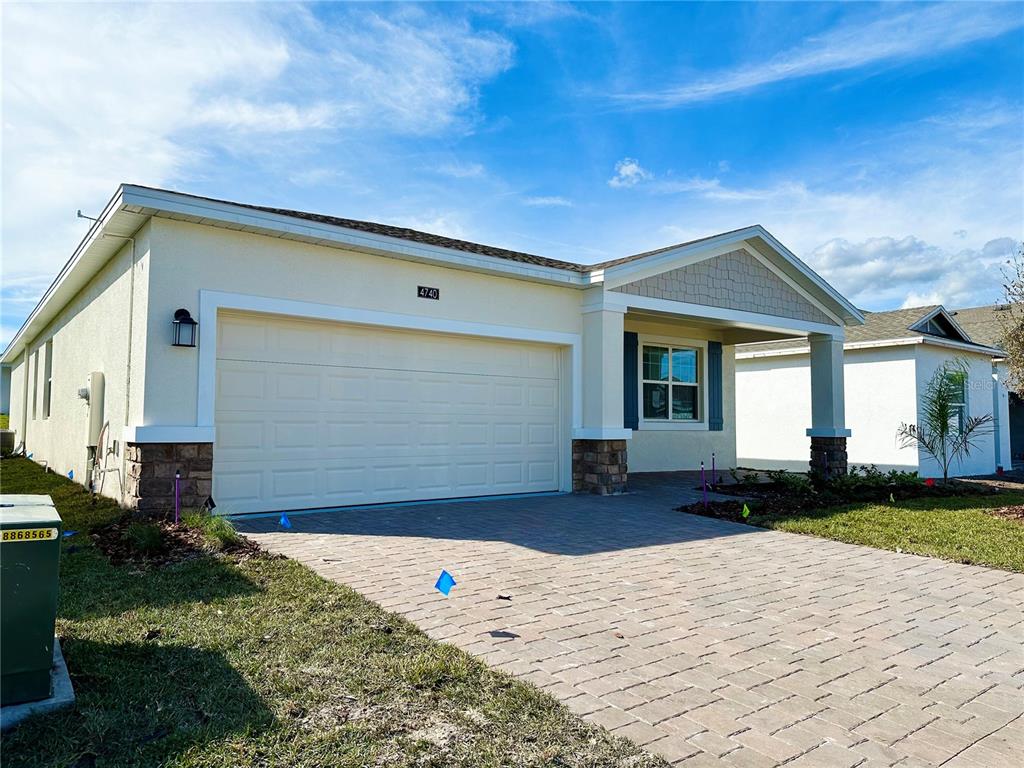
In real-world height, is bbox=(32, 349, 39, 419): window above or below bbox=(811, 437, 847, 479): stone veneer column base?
above

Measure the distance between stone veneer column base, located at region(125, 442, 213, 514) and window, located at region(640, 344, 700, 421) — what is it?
9.48m

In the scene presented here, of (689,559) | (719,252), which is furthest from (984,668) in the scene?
(719,252)

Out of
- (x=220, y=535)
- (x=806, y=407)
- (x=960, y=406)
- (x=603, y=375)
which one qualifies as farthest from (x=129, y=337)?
(x=960, y=406)

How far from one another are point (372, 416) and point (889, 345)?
13.3 m

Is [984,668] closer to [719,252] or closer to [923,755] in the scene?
[923,755]

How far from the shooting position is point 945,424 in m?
13.1

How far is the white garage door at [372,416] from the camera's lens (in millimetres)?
8102

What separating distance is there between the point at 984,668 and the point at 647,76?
9372mm

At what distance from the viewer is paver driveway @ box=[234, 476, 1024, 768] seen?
3.03 m

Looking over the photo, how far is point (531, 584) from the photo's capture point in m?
5.36

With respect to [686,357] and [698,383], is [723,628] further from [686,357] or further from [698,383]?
[698,383]

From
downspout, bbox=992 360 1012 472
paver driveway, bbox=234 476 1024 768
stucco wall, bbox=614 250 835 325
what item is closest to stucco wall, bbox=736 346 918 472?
stucco wall, bbox=614 250 835 325

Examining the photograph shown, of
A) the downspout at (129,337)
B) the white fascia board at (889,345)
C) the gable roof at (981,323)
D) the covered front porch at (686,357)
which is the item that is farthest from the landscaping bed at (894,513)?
the gable roof at (981,323)

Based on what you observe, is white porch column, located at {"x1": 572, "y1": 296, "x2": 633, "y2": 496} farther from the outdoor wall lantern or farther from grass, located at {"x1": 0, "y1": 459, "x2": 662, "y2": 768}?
grass, located at {"x1": 0, "y1": 459, "x2": 662, "y2": 768}
